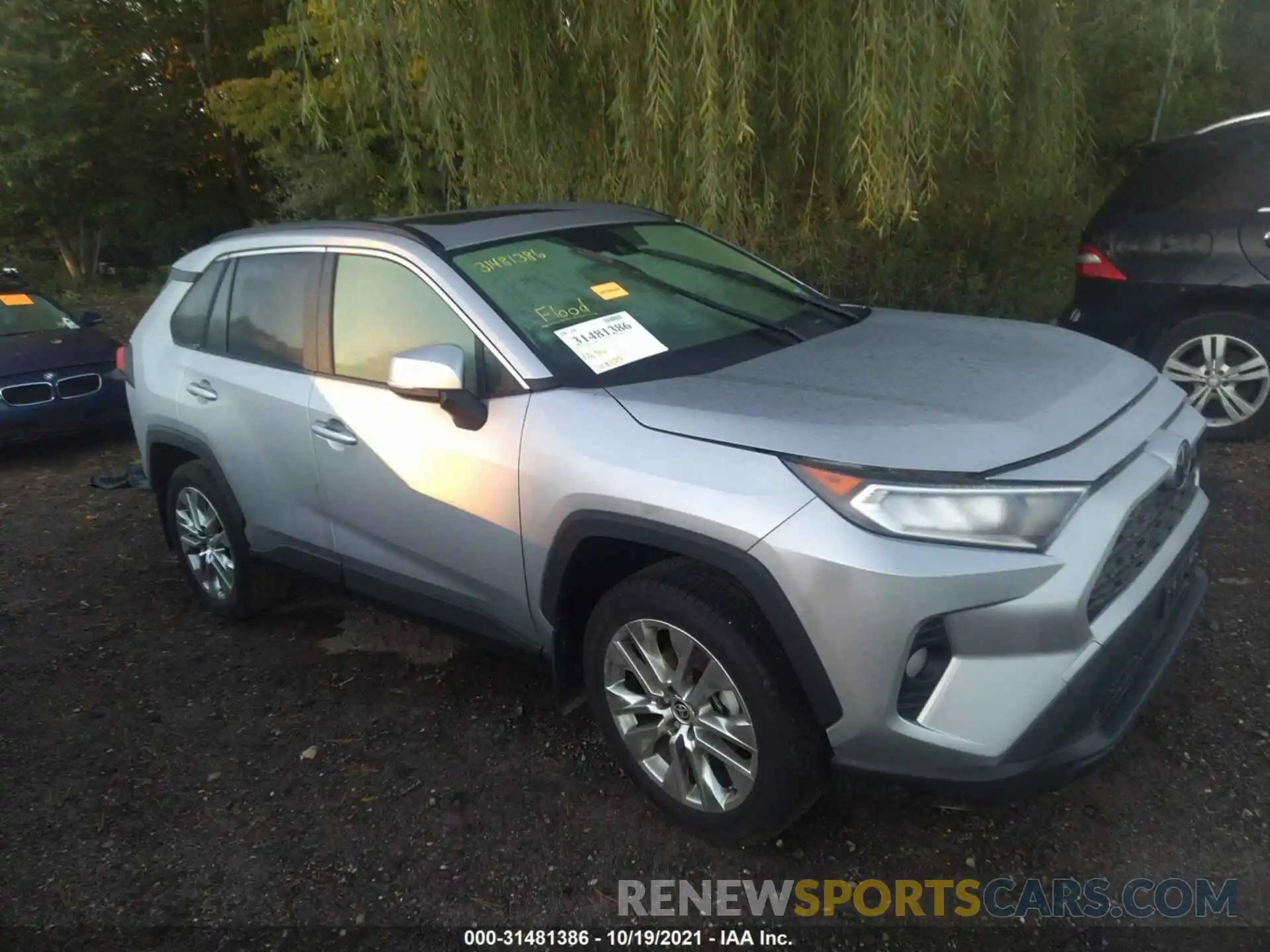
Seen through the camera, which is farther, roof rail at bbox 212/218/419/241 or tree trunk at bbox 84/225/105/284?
tree trunk at bbox 84/225/105/284

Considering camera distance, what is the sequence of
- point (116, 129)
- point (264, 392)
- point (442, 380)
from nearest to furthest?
point (442, 380)
point (264, 392)
point (116, 129)

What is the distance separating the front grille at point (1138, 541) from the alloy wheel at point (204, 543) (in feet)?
11.3

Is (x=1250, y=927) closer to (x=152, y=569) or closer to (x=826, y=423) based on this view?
(x=826, y=423)

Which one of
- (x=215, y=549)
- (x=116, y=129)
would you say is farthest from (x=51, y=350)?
(x=116, y=129)

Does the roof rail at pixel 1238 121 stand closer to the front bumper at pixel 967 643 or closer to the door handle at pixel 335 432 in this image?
the front bumper at pixel 967 643

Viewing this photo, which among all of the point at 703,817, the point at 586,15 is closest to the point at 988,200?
the point at 586,15

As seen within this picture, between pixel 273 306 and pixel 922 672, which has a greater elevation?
pixel 273 306

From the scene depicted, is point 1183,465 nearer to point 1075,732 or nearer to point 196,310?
point 1075,732

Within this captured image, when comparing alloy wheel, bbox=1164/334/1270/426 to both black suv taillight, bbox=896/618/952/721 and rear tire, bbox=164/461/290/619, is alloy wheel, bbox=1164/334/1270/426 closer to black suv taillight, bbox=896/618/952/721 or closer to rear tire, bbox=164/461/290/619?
black suv taillight, bbox=896/618/952/721

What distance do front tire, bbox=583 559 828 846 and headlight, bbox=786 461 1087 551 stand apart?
42 cm

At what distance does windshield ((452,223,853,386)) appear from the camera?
122 inches

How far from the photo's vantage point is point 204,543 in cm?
452

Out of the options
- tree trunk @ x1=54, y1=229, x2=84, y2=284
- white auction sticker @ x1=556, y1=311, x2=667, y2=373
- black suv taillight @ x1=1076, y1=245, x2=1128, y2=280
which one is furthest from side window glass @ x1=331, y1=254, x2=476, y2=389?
tree trunk @ x1=54, y1=229, x2=84, y2=284

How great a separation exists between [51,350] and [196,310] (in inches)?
162
